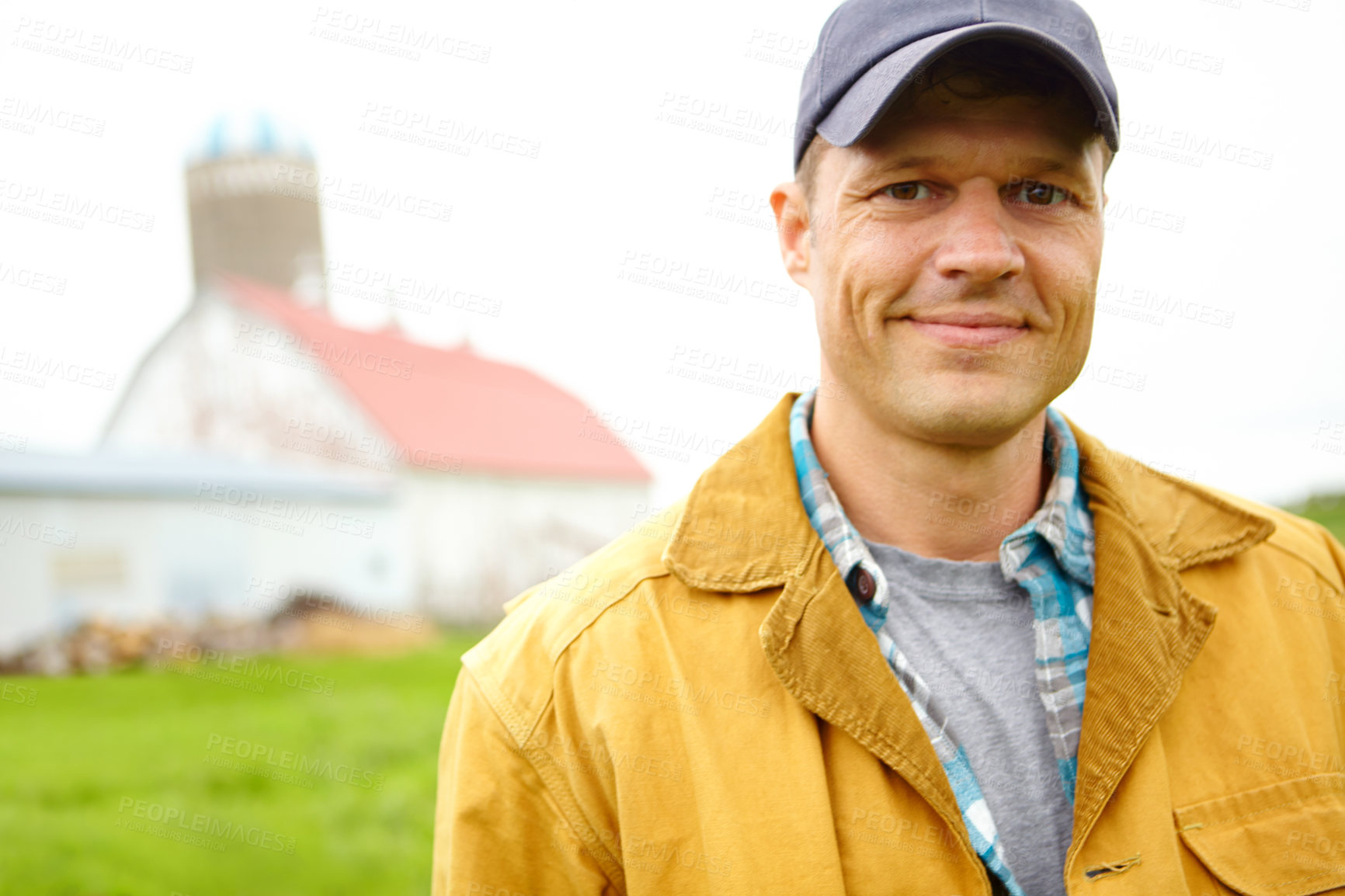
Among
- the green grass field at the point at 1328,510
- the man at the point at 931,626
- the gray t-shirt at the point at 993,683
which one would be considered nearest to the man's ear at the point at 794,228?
the man at the point at 931,626

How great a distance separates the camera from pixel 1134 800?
188 cm

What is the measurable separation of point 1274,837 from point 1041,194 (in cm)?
142

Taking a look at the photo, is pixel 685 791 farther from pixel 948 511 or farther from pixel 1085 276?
pixel 1085 276

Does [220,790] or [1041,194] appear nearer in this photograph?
[1041,194]

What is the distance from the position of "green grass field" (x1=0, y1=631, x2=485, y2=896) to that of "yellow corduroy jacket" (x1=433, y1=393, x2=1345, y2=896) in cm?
356

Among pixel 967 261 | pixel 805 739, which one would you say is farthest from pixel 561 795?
pixel 967 261

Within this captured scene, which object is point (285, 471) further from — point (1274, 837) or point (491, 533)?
point (1274, 837)

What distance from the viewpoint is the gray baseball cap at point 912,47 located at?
1.96m

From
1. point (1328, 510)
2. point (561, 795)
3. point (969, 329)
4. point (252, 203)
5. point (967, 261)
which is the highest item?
point (252, 203)

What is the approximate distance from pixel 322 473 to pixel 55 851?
1293 centimetres

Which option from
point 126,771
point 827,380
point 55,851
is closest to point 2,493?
point 126,771

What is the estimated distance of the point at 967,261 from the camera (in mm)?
2023

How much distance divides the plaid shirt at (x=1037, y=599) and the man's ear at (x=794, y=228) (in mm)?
364

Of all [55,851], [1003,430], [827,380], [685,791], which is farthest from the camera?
[55,851]
